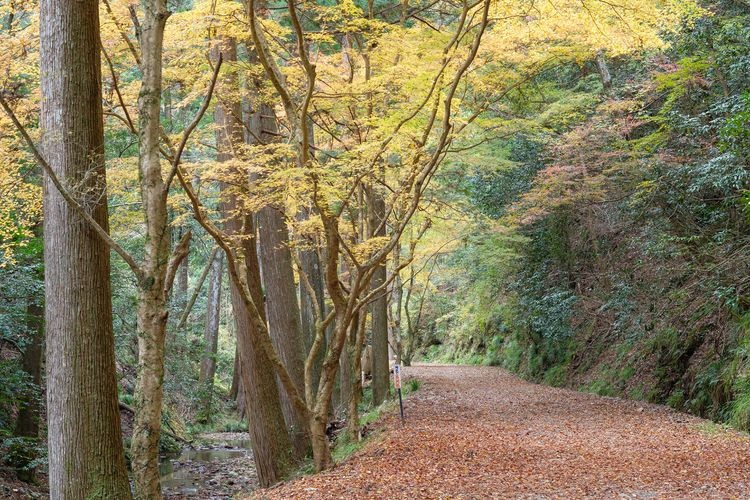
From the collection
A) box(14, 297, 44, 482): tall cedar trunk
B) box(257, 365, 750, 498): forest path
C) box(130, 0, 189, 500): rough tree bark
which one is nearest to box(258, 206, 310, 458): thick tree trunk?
box(257, 365, 750, 498): forest path

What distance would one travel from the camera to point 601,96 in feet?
56.4

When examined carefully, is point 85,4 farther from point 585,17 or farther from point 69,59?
point 585,17

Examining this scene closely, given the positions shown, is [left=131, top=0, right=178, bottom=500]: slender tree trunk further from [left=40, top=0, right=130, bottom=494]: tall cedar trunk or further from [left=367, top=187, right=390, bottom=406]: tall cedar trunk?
[left=367, top=187, right=390, bottom=406]: tall cedar trunk

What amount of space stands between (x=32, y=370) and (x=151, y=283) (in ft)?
24.9

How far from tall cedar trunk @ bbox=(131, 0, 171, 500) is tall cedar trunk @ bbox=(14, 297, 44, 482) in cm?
633

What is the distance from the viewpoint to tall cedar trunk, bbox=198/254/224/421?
20.4 metres

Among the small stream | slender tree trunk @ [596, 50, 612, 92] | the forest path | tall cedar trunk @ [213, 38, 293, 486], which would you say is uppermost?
slender tree trunk @ [596, 50, 612, 92]

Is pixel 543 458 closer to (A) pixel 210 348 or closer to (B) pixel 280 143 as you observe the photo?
(B) pixel 280 143

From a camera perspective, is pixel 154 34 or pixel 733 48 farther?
pixel 733 48

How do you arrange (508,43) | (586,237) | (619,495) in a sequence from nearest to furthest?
1. (619,495)
2. (508,43)
3. (586,237)

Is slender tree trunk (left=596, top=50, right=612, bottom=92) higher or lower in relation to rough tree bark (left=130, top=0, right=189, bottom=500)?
higher

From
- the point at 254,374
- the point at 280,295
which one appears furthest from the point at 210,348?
the point at 254,374

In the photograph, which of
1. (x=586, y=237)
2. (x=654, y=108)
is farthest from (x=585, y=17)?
(x=586, y=237)

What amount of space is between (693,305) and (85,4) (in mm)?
11237
